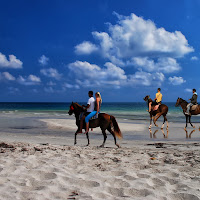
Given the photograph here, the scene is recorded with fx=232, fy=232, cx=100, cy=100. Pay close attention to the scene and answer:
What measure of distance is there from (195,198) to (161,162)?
94.7 inches

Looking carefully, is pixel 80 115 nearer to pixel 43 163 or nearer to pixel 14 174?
pixel 43 163

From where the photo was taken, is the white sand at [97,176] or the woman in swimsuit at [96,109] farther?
the woman in swimsuit at [96,109]

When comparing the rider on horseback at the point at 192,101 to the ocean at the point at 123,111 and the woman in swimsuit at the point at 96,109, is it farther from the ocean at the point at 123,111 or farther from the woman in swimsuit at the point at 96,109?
the woman in swimsuit at the point at 96,109

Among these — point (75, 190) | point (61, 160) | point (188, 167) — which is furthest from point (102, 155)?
point (75, 190)

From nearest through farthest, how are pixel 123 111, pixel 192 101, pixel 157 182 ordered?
pixel 157 182, pixel 192 101, pixel 123 111

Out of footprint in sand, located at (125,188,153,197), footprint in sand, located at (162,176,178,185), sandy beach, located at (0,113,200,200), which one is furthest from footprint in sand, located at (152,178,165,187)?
footprint in sand, located at (125,188,153,197)

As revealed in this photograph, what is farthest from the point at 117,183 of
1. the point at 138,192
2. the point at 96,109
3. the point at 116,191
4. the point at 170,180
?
the point at 96,109

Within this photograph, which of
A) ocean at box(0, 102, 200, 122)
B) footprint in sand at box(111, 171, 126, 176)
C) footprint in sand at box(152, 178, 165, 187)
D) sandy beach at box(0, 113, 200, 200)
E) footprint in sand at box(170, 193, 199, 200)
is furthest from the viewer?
ocean at box(0, 102, 200, 122)

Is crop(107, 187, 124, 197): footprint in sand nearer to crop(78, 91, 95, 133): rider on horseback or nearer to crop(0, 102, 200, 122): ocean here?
crop(78, 91, 95, 133): rider on horseback

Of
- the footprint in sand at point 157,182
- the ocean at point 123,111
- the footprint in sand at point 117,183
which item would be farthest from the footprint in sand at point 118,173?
the ocean at point 123,111

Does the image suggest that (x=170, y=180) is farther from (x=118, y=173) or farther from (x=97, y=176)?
(x=97, y=176)

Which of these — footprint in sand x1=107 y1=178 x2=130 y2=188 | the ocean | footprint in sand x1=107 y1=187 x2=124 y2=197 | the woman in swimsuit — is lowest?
footprint in sand x1=107 y1=187 x2=124 y2=197

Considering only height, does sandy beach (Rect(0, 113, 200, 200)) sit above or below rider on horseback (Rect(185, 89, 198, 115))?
below

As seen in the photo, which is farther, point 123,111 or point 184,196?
point 123,111
